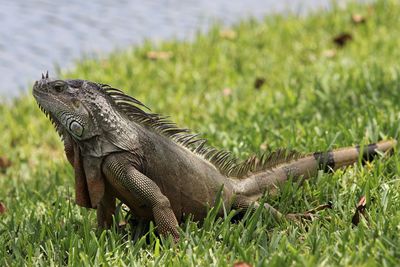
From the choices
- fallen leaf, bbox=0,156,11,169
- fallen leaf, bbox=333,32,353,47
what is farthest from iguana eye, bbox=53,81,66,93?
fallen leaf, bbox=333,32,353,47

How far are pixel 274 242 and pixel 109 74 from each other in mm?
4982

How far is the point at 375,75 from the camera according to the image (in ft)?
21.1

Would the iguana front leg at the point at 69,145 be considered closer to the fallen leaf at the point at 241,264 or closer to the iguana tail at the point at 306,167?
the iguana tail at the point at 306,167

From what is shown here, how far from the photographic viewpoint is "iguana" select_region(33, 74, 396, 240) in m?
3.69

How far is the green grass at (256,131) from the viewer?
3.46m

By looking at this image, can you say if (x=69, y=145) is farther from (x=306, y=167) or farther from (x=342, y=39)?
(x=342, y=39)

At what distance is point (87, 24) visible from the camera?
10.8 m

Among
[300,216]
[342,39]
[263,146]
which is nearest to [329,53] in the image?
[342,39]

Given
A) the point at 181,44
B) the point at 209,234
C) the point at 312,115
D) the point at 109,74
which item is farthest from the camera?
Answer: the point at 181,44

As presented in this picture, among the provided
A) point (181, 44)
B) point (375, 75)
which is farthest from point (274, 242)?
point (181, 44)

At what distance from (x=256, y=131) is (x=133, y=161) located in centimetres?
203

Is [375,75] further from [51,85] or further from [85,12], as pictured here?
[85,12]

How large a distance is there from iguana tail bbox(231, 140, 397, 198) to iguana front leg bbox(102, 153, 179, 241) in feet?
1.60

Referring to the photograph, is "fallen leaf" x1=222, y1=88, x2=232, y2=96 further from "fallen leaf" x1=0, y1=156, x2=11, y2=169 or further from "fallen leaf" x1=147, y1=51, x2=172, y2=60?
"fallen leaf" x1=0, y1=156, x2=11, y2=169
